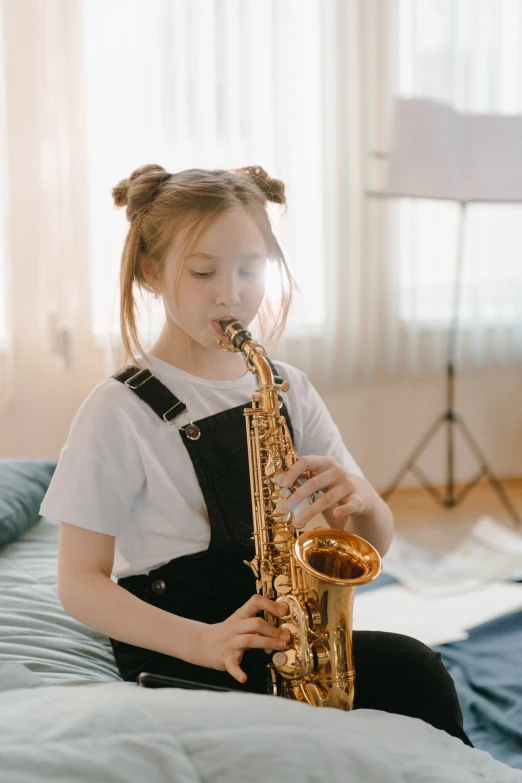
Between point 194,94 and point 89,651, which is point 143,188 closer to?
point 89,651

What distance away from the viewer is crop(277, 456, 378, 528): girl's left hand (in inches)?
51.4

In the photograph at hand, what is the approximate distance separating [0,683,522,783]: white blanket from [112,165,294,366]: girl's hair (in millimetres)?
726

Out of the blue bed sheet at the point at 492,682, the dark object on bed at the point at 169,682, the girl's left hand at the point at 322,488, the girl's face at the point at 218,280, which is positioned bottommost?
the blue bed sheet at the point at 492,682

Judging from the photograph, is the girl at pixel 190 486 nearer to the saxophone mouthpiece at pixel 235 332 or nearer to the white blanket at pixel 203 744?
the saxophone mouthpiece at pixel 235 332

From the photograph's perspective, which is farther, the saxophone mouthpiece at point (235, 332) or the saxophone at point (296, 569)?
the saxophone mouthpiece at point (235, 332)

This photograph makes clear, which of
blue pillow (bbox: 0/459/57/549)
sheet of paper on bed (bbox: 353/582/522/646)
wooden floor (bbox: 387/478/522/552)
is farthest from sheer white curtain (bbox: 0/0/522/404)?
sheet of paper on bed (bbox: 353/582/522/646)

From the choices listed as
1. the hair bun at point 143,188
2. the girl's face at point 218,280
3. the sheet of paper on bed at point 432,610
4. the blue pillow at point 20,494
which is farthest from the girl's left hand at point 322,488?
the blue pillow at point 20,494

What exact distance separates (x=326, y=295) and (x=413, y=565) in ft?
5.75

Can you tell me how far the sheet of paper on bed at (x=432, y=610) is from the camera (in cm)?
200

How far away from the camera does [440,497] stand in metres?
4.41

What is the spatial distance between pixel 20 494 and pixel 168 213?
78 centimetres

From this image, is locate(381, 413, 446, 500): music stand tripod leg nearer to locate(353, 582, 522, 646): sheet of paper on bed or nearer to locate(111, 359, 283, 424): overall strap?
locate(353, 582, 522, 646): sheet of paper on bed

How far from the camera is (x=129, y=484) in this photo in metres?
1.42

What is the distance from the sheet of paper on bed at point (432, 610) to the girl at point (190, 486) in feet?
1.68
